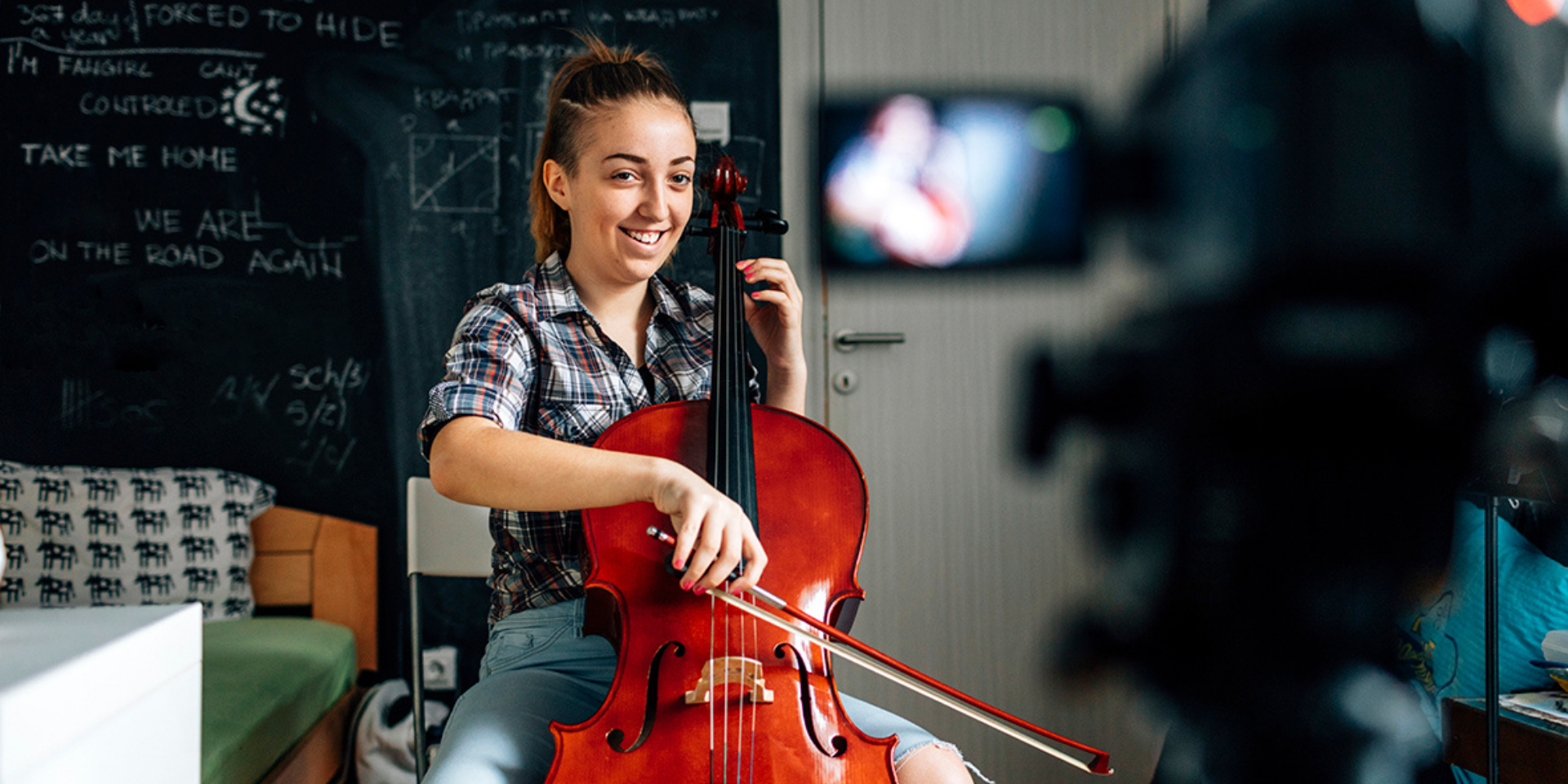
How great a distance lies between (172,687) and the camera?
0.47 meters

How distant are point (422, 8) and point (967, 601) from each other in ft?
5.59

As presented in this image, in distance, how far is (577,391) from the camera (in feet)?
2.87

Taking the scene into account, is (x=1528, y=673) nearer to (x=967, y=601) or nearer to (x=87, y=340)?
(x=967, y=601)

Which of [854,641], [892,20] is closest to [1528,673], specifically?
[854,641]

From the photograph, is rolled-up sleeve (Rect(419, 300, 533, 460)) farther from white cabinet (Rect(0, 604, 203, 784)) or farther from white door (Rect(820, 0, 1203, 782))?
white door (Rect(820, 0, 1203, 782))

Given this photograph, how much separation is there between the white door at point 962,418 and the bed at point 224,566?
103 cm

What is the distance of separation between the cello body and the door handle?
3.46 ft

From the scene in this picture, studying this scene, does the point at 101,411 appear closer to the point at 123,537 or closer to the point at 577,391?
the point at 123,537

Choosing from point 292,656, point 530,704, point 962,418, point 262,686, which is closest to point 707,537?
point 530,704

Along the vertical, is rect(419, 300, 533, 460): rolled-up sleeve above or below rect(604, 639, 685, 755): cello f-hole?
above

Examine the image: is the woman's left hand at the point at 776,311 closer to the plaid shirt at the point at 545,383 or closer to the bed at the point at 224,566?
the plaid shirt at the point at 545,383

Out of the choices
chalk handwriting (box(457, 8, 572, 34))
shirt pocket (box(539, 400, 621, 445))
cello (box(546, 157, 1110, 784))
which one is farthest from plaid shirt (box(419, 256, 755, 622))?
chalk handwriting (box(457, 8, 572, 34))

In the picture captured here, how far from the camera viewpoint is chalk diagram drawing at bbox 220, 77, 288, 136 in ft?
6.00

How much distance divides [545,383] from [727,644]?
34 centimetres
